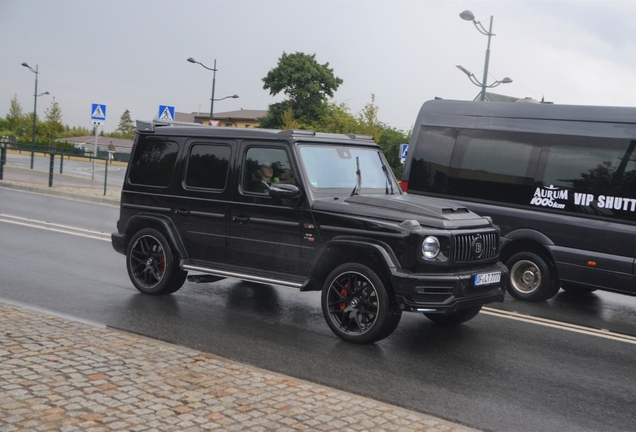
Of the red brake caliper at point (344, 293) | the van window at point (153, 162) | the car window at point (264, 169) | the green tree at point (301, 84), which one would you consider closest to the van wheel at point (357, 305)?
the red brake caliper at point (344, 293)

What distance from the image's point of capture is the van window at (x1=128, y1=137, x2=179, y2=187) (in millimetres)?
8812

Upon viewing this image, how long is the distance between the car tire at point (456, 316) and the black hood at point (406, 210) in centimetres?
113

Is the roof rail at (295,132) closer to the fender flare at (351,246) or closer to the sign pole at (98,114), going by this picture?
the fender flare at (351,246)

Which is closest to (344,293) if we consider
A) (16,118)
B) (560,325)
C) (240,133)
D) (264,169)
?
(264,169)

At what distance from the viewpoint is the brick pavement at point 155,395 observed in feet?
14.8

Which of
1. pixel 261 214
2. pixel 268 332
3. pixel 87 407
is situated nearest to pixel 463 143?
pixel 261 214

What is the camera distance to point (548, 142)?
10.2m

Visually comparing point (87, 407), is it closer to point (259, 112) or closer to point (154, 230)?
point (154, 230)

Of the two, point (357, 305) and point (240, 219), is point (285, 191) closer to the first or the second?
point (240, 219)

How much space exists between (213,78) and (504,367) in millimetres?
39686

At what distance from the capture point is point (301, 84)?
263ft

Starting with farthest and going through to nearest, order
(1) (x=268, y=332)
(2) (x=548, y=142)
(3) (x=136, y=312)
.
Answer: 1. (2) (x=548, y=142)
2. (3) (x=136, y=312)
3. (1) (x=268, y=332)

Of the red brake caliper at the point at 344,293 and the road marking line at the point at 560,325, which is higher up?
the red brake caliper at the point at 344,293

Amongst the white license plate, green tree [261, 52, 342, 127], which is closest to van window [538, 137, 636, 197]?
the white license plate
